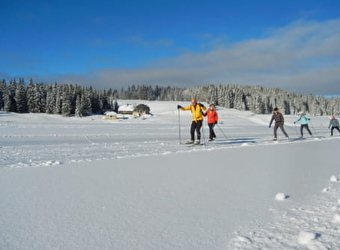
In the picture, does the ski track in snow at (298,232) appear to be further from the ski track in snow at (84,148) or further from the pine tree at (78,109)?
the pine tree at (78,109)

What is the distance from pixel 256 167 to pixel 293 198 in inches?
87.5

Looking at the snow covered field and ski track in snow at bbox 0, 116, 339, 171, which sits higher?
the snow covered field

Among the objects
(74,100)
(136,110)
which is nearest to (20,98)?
(74,100)

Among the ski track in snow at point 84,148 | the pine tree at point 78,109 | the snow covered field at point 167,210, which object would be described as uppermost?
the pine tree at point 78,109

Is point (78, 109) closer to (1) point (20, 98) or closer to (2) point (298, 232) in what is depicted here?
(1) point (20, 98)

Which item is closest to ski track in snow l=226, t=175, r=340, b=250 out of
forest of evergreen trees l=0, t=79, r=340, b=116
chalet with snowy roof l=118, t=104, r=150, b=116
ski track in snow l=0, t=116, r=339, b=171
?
ski track in snow l=0, t=116, r=339, b=171

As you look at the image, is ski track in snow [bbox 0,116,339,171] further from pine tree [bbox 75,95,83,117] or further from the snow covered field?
pine tree [bbox 75,95,83,117]

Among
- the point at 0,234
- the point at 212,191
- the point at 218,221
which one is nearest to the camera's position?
the point at 0,234

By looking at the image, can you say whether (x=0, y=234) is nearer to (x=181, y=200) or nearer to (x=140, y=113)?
(x=181, y=200)

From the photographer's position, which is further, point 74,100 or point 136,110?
point 136,110

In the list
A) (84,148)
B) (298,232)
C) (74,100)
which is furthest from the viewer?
(74,100)

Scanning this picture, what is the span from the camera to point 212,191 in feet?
11.4

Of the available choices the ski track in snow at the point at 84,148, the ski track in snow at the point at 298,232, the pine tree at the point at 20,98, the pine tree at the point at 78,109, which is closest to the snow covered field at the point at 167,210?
the ski track in snow at the point at 298,232

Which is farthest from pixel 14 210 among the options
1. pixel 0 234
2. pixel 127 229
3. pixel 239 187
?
pixel 239 187
